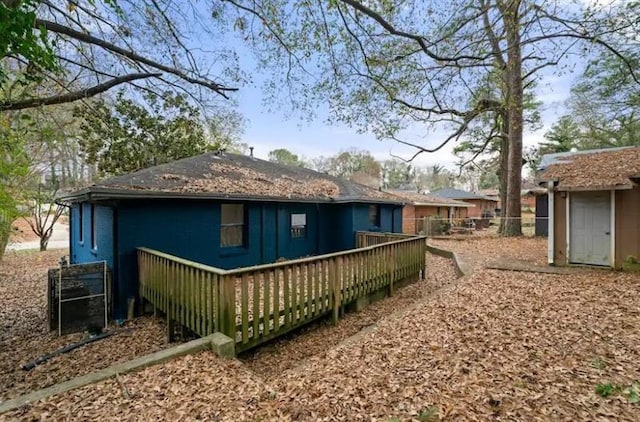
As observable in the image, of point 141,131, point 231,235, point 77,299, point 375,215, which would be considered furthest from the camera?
point 141,131

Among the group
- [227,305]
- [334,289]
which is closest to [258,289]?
[227,305]

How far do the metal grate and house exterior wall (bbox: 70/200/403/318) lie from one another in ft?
1.04

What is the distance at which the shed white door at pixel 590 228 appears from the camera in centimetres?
796

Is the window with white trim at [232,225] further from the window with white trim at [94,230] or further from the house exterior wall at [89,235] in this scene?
the window with white trim at [94,230]

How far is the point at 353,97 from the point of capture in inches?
375

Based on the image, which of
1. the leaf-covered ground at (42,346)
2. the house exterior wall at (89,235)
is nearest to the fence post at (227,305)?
the leaf-covered ground at (42,346)

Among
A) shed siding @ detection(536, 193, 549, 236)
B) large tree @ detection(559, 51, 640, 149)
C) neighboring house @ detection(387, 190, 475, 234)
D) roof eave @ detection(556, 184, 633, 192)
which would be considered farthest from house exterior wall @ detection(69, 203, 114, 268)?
shed siding @ detection(536, 193, 549, 236)

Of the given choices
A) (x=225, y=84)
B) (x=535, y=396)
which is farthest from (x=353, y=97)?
(x=535, y=396)

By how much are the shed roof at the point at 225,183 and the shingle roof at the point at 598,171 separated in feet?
17.7

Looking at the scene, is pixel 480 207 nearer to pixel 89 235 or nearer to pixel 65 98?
pixel 89 235

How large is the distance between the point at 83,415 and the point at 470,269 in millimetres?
8446

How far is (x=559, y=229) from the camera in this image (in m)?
8.62

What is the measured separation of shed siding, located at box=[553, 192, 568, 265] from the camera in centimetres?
852

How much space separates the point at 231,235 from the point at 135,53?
4.68 meters
